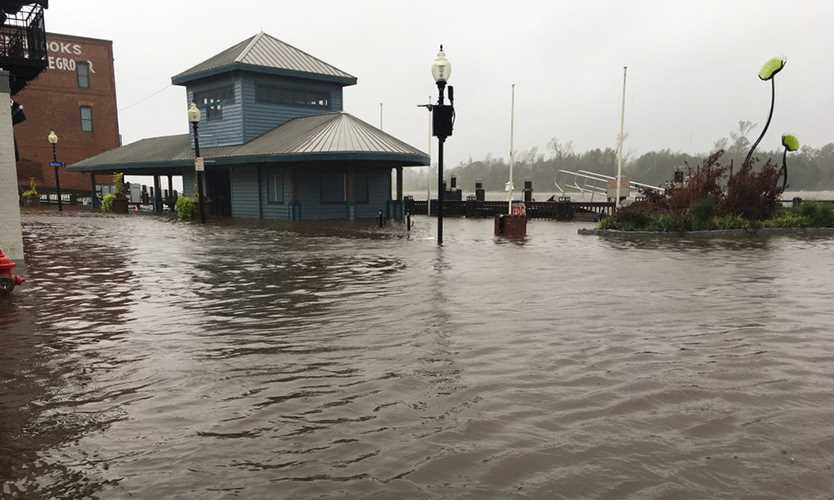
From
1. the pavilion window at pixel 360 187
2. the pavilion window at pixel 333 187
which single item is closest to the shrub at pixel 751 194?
the pavilion window at pixel 360 187

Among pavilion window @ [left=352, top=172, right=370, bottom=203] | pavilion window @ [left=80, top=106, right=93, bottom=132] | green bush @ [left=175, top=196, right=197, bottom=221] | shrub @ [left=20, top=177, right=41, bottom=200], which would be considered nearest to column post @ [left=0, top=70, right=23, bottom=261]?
green bush @ [left=175, top=196, right=197, bottom=221]

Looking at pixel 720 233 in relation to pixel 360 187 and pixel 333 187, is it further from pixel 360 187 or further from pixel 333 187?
pixel 333 187

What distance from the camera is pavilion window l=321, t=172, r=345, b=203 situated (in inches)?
1075

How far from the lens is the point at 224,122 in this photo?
3022 centimetres

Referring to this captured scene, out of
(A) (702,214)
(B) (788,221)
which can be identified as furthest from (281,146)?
(B) (788,221)

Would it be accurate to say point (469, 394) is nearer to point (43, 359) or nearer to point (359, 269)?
point (43, 359)

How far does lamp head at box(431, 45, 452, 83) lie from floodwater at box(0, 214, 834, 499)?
278 inches

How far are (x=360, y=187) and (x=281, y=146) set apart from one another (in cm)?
445

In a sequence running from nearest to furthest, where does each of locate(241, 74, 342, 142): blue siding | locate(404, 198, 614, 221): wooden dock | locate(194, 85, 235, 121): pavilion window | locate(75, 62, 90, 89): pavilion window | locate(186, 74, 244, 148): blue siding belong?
locate(241, 74, 342, 142): blue siding
locate(186, 74, 244, 148): blue siding
locate(194, 85, 235, 121): pavilion window
locate(404, 198, 614, 221): wooden dock
locate(75, 62, 90, 89): pavilion window

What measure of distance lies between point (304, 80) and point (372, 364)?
1081 inches

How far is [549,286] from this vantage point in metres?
9.88

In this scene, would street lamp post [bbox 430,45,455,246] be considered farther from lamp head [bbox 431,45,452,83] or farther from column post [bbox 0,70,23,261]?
column post [bbox 0,70,23,261]

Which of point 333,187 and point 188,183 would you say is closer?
point 333,187

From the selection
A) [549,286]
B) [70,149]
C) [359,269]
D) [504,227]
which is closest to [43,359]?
[359,269]
